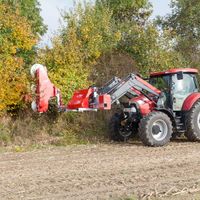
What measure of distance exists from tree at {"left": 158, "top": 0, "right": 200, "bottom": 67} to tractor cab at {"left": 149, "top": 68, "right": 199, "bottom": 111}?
277 inches

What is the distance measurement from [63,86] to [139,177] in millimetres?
8666

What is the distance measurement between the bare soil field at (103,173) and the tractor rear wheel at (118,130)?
1426 millimetres

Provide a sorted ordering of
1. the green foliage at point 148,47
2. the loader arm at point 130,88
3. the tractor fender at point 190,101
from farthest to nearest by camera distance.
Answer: the green foliage at point 148,47
the tractor fender at point 190,101
the loader arm at point 130,88

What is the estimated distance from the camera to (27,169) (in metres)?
9.38

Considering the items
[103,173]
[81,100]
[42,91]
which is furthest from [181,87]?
[103,173]

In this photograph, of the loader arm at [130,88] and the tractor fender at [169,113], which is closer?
the loader arm at [130,88]

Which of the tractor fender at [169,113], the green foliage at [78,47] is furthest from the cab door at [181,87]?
the green foliage at [78,47]

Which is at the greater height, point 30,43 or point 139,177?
point 30,43

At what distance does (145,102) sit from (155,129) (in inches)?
38.9

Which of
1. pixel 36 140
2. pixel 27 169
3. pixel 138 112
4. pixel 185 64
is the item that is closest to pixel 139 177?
pixel 27 169

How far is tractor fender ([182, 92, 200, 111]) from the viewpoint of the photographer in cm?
1327

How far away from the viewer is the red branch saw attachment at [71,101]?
12.5 m

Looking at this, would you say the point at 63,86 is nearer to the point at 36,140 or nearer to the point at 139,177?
the point at 36,140

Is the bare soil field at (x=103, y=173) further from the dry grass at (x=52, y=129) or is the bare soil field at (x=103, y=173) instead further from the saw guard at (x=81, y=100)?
the dry grass at (x=52, y=129)
